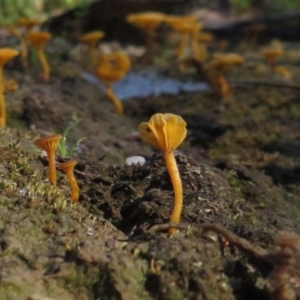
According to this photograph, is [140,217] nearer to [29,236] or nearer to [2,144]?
[29,236]

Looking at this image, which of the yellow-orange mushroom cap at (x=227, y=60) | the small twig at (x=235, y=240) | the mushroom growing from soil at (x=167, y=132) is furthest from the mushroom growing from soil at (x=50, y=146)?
the yellow-orange mushroom cap at (x=227, y=60)

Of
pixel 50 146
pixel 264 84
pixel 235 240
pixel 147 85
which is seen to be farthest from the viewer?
pixel 147 85

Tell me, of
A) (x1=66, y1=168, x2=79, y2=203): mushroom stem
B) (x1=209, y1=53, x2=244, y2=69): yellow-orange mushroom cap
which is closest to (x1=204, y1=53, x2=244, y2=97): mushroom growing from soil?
(x1=209, y1=53, x2=244, y2=69): yellow-orange mushroom cap

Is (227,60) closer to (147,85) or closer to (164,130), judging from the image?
(147,85)

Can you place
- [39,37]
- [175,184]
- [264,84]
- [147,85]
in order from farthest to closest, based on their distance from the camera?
[147,85] < [264,84] < [39,37] < [175,184]

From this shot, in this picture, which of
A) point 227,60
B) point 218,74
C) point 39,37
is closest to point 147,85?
point 218,74

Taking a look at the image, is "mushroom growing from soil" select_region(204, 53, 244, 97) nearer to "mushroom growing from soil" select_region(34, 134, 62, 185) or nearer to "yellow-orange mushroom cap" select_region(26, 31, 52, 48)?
"yellow-orange mushroom cap" select_region(26, 31, 52, 48)
